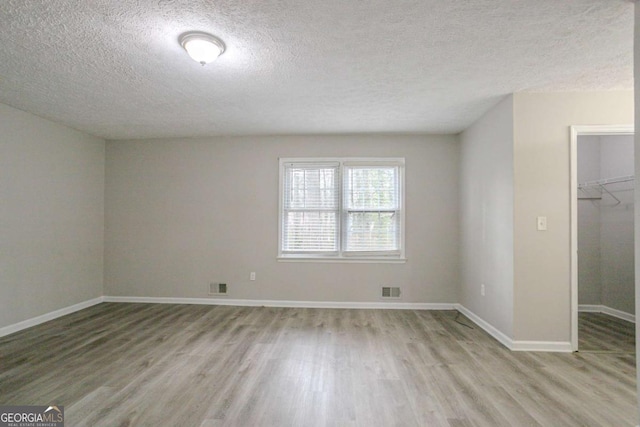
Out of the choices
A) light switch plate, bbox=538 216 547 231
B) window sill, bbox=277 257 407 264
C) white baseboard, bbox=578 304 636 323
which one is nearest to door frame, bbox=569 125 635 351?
light switch plate, bbox=538 216 547 231

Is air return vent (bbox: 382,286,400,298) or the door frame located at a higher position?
the door frame

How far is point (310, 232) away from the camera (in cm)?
459

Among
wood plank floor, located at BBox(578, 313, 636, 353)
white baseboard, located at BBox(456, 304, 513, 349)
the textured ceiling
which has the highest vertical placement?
the textured ceiling

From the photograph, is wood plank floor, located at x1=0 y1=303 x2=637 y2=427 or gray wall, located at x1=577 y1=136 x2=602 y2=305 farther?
gray wall, located at x1=577 y1=136 x2=602 y2=305

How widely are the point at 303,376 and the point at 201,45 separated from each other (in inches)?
102

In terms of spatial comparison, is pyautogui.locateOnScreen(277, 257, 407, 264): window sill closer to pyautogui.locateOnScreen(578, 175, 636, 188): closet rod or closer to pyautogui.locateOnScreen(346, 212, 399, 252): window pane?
pyautogui.locateOnScreen(346, 212, 399, 252): window pane

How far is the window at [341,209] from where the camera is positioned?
453cm

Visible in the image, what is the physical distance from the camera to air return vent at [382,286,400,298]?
14.7 feet

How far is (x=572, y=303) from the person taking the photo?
2963 millimetres

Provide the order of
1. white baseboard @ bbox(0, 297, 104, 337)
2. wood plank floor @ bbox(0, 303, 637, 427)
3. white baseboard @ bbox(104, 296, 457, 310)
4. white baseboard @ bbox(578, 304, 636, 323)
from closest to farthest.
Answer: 1. wood plank floor @ bbox(0, 303, 637, 427)
2. white baseboard @ bbox(0, 297, 104, 337)
3. white baseboard @ bbox(578, 304, 636, 323)
4. white baseboard @ bbox(104, 296, 457, 310)

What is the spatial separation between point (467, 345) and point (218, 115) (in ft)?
12.5

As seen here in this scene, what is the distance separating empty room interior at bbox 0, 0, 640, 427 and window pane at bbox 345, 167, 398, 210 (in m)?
0.05

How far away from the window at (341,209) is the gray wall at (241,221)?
0.48ft

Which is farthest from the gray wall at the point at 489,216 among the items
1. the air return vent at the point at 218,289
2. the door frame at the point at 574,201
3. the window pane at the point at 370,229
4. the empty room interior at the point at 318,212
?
the air return vent at the point at 218,289
